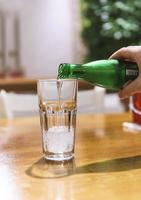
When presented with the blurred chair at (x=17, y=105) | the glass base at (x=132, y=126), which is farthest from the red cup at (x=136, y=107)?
the blurred chair at (x=17, y=105)

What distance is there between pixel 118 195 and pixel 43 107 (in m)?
0.29

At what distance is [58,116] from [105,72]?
0.56 ft

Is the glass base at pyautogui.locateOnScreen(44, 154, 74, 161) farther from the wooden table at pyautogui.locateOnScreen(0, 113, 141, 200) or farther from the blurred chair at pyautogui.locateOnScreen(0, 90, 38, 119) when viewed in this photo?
the blurred chair at pyautogui.locateOnScreen(0, 90, 38, 119)

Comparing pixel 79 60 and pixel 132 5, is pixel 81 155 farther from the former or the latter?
pixel 79 60

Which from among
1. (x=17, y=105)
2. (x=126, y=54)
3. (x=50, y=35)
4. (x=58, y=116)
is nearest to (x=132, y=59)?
(x=126, y=54)

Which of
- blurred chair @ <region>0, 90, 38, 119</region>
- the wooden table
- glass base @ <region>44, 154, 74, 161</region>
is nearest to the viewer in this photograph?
the wooden table

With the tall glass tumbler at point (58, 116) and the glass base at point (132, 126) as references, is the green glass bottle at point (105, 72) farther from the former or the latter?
the glass base at point (132, 126)

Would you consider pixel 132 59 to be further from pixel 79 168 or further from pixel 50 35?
pixel 50 35

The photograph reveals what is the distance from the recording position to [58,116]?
2.58ft

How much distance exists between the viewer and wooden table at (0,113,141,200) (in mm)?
563

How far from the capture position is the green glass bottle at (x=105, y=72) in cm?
86

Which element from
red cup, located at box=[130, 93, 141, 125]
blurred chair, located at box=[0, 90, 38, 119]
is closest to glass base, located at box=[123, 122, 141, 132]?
red cup, located at box=[130, 93, 141, 125]

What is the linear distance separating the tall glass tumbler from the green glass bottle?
2.4 inches

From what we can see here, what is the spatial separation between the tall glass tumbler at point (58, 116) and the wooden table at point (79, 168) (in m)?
0.03
